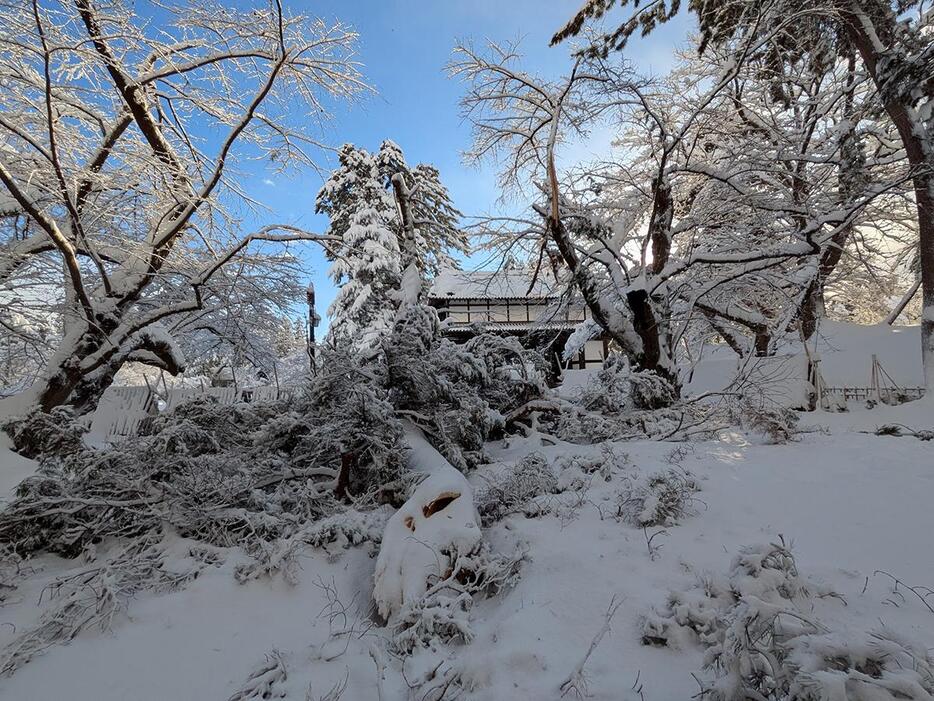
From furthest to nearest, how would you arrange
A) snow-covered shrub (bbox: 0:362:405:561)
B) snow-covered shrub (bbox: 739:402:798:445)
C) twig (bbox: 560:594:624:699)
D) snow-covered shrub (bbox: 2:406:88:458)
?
1. snow-covered shrub (bbox: 739:402:798:445)
2. snow-covered shrub (bbox: 2:406:88:458)
3. snow-covered shrub (bbox: 0:362:405:561)
4. twig (bbox: 560:594:624:699)

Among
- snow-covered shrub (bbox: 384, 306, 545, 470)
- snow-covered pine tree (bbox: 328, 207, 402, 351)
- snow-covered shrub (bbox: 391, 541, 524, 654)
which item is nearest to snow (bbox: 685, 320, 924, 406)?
snow-covered shrub (bbox: 384, 306, 545, 470)

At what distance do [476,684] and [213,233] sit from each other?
7699mm

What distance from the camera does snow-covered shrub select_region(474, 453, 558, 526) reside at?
3.93 metres

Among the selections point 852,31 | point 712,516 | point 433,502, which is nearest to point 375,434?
point 433,502

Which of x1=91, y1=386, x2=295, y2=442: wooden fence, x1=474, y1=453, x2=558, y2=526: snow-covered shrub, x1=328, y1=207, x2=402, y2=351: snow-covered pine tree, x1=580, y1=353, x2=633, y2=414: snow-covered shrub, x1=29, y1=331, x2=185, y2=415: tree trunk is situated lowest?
x1=91, y1=386, x2=295, y2=442: wooden fence

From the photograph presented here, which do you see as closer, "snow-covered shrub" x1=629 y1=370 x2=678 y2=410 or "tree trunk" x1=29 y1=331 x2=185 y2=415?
"tree trunk" x1=29 y1=331 x2=185 y2=415

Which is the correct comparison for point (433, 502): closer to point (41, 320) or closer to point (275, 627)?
point (275, 627)

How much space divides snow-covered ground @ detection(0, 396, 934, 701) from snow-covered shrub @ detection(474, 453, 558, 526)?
15 cm

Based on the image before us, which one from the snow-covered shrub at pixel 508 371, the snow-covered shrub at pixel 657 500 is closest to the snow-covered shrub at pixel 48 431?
the snow-covered shrub at pixel 508 371

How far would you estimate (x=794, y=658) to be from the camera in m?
1.57

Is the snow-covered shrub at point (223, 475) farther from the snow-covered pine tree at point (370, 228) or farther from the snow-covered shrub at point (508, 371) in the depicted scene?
the snow-covered pine tree at point (370, 228)

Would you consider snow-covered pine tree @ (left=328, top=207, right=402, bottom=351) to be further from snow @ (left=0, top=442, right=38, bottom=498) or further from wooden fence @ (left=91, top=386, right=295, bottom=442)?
snow @ (left=0, top=442, right=38, bottom=498)

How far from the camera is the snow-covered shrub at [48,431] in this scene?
4.43m

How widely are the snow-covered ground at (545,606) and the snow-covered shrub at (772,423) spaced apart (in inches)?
46.2
